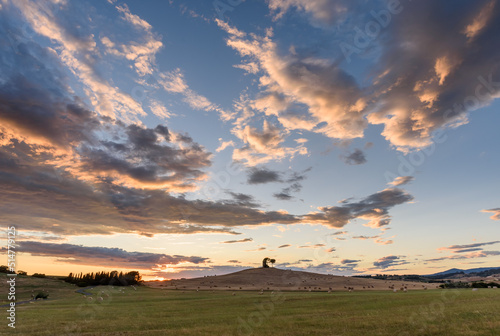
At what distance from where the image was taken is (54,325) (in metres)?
30.1

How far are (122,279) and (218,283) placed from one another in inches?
2010

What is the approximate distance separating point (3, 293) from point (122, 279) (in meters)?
58.2

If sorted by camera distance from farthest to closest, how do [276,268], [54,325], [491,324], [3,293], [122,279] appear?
[276,268]
[122,279]
[3,293]
[54,325]
[491,324]

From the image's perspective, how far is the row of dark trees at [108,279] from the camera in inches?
5502

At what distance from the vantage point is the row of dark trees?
13975 cm

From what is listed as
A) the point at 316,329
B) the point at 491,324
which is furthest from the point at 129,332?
the point at 491,324

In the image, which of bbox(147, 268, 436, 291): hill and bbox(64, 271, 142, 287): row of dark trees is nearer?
bbox(147, 268, 436, 291): hill

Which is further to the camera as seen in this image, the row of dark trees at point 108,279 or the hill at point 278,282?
the row of dark trees at point 108,279

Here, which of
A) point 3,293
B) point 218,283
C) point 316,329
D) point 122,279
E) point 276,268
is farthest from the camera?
point 276,268

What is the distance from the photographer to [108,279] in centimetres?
14400

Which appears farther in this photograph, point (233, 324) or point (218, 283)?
point (218, 283)

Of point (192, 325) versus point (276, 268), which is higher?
point (276, 268)

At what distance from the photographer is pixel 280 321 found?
29.4 meters

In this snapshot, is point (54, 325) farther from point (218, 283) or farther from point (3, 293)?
point (218, 283)
